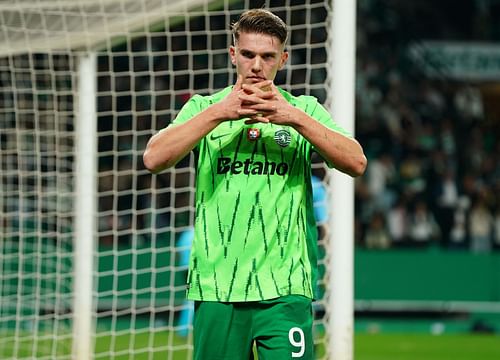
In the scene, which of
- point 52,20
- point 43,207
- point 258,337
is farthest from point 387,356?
point 258,337

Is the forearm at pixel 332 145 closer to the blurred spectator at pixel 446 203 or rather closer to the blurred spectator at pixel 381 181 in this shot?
the blurred spectator at pixel 446 203

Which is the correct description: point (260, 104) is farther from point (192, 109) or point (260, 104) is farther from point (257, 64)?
point (192, 109)

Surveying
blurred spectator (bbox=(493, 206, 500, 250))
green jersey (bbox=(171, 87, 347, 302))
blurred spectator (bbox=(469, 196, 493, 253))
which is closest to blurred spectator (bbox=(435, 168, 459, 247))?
blurred spectator (bbox=(469, 196, 493, 253))

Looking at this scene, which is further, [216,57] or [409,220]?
[409,220]

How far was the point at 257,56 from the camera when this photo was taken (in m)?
3.82

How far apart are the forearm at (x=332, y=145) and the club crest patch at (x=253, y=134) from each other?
191 millimetres

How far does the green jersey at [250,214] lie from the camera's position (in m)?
3.87

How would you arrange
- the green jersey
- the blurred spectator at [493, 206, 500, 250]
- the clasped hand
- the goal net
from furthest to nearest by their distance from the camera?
the blurred spectator at [493, 206, 500, 250] → the goal net → the green jersey → the clasped hand

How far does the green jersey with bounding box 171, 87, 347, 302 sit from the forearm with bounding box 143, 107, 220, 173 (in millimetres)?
120

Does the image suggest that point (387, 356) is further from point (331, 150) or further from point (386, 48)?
point (386, 48)

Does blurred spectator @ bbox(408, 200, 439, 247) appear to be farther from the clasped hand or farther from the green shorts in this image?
the clasped hand

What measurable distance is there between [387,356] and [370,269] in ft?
11.7

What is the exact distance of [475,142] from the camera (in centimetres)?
1812

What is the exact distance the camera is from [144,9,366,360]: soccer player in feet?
12.5
